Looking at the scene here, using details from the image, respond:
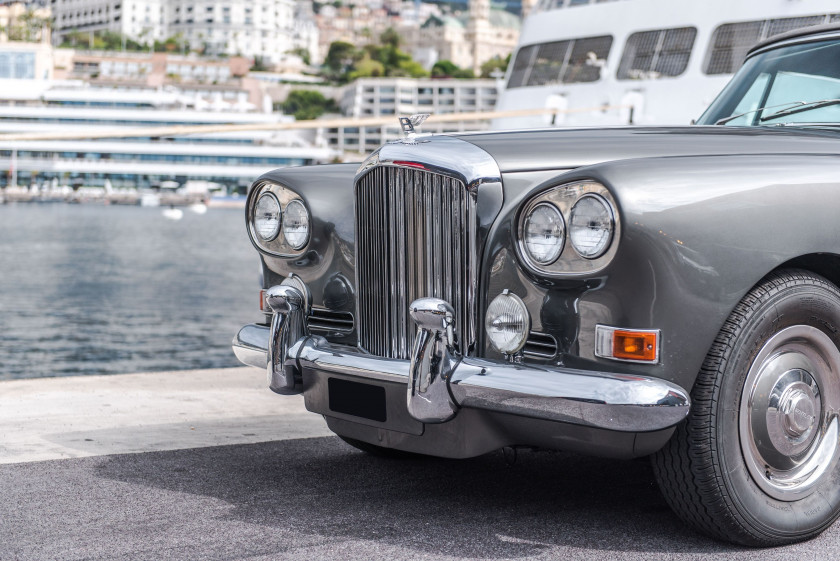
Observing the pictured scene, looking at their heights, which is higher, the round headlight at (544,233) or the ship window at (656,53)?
the ship window at (656,53)

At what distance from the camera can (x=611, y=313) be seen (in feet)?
9.61

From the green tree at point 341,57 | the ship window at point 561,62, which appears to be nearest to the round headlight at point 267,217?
the ship window at point 561,62

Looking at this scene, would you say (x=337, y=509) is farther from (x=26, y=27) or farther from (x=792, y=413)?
(x=26, y=27)

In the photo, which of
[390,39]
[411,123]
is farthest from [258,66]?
[411,123]

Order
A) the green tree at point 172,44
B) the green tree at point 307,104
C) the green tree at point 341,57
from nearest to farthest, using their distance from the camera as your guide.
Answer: the green tree at point 307,104 → the green tree at point 341,57 → the green tree at point 172,44

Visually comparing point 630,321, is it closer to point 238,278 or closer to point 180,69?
point 238,278

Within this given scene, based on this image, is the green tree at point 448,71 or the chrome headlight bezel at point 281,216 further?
the green tree at point 448,71

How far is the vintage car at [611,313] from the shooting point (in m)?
2.92

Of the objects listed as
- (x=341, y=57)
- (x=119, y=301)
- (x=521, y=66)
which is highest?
(x=341, y=57)

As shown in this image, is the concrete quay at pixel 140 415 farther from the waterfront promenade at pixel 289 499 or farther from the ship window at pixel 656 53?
the ship window at pixel 656 53

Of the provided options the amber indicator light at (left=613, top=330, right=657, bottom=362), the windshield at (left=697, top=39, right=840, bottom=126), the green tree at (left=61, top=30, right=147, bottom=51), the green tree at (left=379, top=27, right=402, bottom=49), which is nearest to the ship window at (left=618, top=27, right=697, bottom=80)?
the windshield at (left=697, top=39, right=840, bottom=126)

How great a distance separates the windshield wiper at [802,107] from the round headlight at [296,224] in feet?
5.78

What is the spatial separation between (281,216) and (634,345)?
61.3 inches

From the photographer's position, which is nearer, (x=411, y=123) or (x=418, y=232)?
(x=418, y=232)
